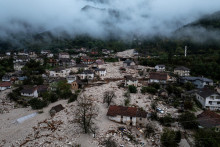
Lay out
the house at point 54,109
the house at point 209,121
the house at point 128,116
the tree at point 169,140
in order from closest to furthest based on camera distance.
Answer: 1. the tree at point 169,140
2. the house at point 209,121
3. the house at point 128,116
4. the house at point 54,109

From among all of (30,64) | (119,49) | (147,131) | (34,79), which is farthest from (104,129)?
(119,49)

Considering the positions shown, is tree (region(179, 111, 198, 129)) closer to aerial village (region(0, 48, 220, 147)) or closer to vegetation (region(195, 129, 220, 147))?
aerial village (region(0, 48, 220, 147))

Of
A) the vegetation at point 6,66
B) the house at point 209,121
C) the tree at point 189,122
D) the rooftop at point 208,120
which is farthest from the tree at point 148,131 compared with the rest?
the vegetation at point 6,66

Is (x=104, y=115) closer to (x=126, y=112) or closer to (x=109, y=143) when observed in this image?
(x=126, y=112)

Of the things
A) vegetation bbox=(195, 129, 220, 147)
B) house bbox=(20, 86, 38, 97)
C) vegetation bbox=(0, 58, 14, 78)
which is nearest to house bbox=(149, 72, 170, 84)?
vegetation bbox=(195, 129, 220, 147)

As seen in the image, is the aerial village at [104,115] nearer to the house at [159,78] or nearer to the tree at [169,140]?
the house at [159,78]

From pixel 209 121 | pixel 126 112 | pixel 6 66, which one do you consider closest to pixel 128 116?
pixel 126 112

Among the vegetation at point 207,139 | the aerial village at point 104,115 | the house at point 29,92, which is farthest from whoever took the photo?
the house at point 29,92

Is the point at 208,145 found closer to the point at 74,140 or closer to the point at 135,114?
the point at 135,114
